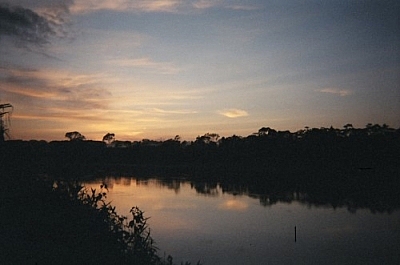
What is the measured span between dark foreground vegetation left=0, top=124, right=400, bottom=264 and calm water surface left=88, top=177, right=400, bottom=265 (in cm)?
200

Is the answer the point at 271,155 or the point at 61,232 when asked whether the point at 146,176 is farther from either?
the point at 61,232

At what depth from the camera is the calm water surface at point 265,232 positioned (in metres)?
13.0

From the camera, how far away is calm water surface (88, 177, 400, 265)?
42.6ft

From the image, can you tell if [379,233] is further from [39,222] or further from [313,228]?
[39,222]

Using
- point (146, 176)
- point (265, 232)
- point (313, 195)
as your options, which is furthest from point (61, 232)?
point (146, 176)

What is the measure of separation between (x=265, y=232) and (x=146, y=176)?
1075 inches

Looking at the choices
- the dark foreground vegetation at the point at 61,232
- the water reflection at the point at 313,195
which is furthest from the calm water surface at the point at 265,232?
the dark foreground vegetation at the point at 61,232

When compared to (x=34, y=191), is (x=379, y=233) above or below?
below

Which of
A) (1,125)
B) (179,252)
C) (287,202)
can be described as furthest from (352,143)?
(1,125)

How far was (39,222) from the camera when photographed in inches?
197

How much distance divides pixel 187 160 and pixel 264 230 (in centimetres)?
4395

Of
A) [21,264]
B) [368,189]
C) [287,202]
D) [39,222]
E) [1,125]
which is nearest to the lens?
[21,264]

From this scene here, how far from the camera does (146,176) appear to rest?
4272cm

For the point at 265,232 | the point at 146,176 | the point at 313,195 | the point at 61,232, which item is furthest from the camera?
the point at 146,176
